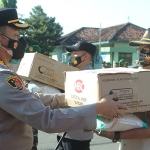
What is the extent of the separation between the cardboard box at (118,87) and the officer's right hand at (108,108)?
0.08 m

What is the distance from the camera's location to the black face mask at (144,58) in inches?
108

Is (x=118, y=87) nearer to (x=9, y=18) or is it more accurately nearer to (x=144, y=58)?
(x=9, y=18)

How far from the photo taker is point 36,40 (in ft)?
127

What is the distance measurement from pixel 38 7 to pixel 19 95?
47.0 metres

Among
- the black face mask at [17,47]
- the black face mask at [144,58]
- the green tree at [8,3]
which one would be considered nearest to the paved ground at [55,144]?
the black face mask at [144,58]

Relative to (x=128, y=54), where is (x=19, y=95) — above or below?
above

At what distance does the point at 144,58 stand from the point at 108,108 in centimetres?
118

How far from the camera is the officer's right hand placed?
174 cm

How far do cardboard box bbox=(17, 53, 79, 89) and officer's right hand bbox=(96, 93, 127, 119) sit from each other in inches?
69.6

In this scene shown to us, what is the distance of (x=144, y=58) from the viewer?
2773 millimetres

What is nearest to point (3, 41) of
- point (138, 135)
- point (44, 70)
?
point (138, 135)

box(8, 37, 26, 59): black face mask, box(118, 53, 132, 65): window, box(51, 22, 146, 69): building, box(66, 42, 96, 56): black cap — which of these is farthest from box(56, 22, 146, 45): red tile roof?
box(8, 37, 26, 59): black face mask

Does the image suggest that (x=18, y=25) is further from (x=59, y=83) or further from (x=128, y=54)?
(x=128, y=54)

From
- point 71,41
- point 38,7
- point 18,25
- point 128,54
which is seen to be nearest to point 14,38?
point 18,25
